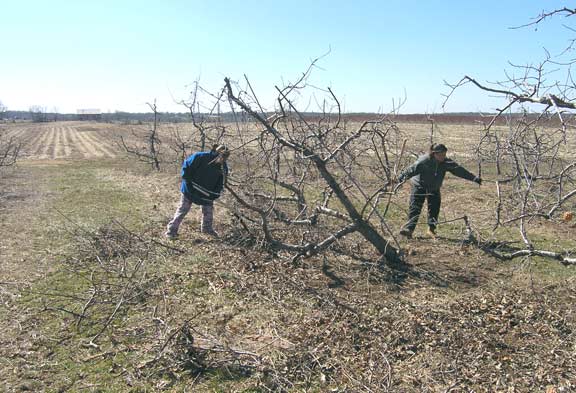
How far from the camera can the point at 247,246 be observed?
6012 mm

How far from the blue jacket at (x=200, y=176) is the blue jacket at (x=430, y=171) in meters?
2.65

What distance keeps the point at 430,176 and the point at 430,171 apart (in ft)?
0.24

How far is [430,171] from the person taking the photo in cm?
652

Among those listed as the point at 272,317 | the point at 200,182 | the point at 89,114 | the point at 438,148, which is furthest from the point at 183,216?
the point at 89,114

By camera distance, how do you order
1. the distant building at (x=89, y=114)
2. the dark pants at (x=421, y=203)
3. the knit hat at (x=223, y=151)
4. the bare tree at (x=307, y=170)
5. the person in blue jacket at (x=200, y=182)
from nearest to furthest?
the bare tree at (x=307, y=170), the knit hat at (x=223, y=151), the person in blue jacket at (x=200, y=182), the dark pants at (x=421, y=203), the distant building at (x=89, y=114)

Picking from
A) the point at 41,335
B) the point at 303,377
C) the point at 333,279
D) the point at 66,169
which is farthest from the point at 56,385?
the point at 66,169

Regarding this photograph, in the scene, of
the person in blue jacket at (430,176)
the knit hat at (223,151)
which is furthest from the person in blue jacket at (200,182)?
the person in blue jacket at (430,176)

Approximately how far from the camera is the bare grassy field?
10.7 ft

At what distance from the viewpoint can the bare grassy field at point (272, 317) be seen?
10.7 ft

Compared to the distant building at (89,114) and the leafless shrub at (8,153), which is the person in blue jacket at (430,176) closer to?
the leafless shrub at (8,153)

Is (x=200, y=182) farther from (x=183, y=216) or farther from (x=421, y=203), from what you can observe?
(x=421, y=203)

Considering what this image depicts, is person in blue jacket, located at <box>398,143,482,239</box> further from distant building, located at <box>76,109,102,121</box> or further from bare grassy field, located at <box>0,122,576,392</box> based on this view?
distant building, located at <box>76,109,102,121</box>

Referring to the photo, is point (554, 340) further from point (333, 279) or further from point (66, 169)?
point (66, 169)

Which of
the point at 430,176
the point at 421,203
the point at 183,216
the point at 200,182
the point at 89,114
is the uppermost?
the point at 89,114
